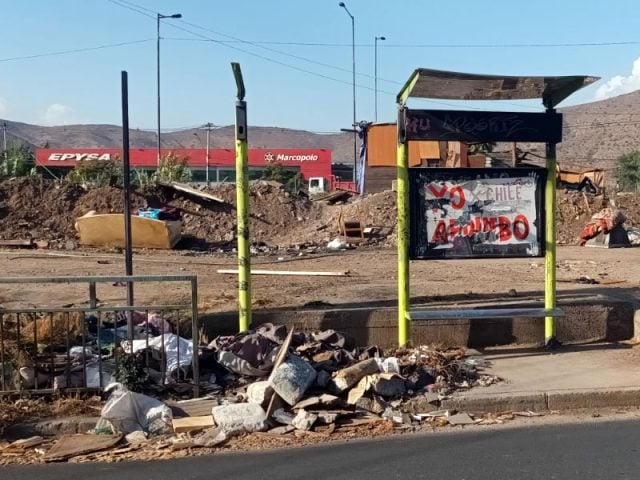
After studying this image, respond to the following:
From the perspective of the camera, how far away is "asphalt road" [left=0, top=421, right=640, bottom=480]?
192 inches

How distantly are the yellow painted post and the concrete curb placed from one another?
2343mm

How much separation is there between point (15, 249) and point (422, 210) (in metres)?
17.0

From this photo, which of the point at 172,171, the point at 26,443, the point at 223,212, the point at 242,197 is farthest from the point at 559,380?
the point at 172,171

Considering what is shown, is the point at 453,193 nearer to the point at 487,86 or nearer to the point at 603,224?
the point at 487,86

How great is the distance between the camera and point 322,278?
538 inches

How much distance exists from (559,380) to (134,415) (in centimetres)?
393

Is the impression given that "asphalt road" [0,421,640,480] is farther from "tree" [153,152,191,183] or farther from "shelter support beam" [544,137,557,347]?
"tree" [153,152,191,183]

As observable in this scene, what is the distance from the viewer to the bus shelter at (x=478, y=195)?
25.3 ft

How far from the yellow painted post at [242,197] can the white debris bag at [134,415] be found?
5.72ft

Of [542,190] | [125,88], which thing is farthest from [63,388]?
[542,190]

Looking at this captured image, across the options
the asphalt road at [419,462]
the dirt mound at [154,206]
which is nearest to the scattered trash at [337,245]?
the dirt mound at [154,206]

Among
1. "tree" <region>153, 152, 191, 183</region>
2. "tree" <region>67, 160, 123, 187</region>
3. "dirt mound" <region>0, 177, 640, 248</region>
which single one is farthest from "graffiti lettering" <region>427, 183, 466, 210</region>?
"tree" <region>153, 152, 191, 183</region>

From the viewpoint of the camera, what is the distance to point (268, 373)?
6977mm

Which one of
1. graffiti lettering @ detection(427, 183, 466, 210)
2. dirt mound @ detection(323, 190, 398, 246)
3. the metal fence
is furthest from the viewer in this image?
dirt mound @ detection(323, 190, 398, 246)
